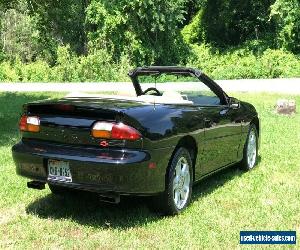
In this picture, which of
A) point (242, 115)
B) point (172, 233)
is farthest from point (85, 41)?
point (172, 233)

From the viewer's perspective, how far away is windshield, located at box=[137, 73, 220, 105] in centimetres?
670

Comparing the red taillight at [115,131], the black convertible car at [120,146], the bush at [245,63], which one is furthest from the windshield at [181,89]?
the bush at [245,63]

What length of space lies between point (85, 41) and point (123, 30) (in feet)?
13.9

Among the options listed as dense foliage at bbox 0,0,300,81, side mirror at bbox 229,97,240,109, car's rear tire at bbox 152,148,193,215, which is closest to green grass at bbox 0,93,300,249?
car's rear tire at bbox 152,148,193,215

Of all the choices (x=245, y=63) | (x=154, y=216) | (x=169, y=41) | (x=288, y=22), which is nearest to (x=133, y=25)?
(x=169, y=41)

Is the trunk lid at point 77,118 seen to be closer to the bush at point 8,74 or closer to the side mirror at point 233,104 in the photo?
the side mirror at point 233,104

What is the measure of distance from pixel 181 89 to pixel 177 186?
1.68 m

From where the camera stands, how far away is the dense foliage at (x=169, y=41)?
3098cm

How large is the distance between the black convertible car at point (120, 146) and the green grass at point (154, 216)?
292 millimetres

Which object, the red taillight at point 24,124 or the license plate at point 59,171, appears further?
the red taillight at point 24,124

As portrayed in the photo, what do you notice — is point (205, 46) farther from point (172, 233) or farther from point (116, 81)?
point (172, 233)

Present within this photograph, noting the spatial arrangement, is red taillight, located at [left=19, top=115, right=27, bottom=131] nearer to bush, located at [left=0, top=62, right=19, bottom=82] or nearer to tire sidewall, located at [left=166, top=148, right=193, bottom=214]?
tire sidewall, located at [left=166, top=148, right=193, bottom=214]

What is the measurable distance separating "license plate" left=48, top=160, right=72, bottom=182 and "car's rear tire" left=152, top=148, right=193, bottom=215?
3.12 feet

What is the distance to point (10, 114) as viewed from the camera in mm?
15289
